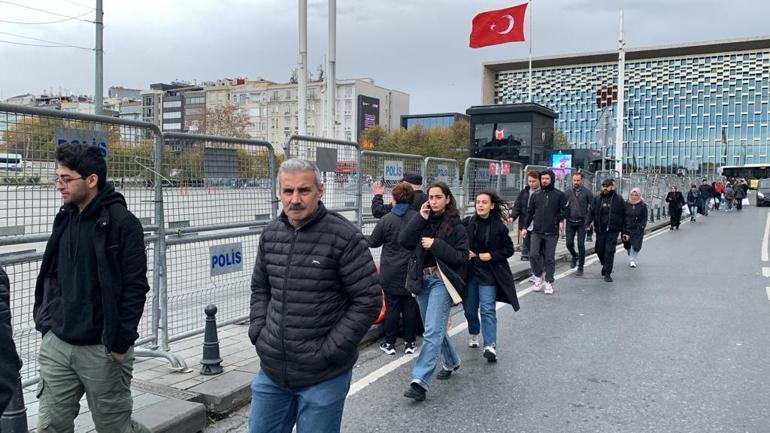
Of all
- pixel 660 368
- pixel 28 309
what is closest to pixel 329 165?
pixel 28 309

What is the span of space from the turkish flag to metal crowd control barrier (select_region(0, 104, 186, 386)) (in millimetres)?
19008

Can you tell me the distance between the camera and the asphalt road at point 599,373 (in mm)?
4398

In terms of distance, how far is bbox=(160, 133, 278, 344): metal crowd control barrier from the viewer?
518 cm

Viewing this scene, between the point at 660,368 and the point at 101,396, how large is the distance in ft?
15.9

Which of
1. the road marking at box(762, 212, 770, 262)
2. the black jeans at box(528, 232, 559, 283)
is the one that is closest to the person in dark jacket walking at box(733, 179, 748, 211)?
the road marking at box(762, 212, 770, 262)

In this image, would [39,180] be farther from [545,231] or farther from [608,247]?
[608,247]

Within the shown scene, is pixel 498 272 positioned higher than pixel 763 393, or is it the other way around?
pixel 498 272

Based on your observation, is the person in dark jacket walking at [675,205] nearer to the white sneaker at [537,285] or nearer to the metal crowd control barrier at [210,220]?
the white sneaker at [537,285]

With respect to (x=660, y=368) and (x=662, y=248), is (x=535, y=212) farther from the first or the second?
(x=662, y=248)

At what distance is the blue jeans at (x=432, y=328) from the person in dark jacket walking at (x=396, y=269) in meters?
0.71

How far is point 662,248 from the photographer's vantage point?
16.2 metres

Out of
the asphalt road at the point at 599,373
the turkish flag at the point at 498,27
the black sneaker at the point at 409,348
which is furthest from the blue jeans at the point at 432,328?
the turkish flag at the point at 498,27

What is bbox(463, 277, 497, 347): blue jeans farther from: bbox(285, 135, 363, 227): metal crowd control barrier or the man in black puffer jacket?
the man in black puffer jacket

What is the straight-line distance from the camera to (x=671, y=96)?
9925cm
